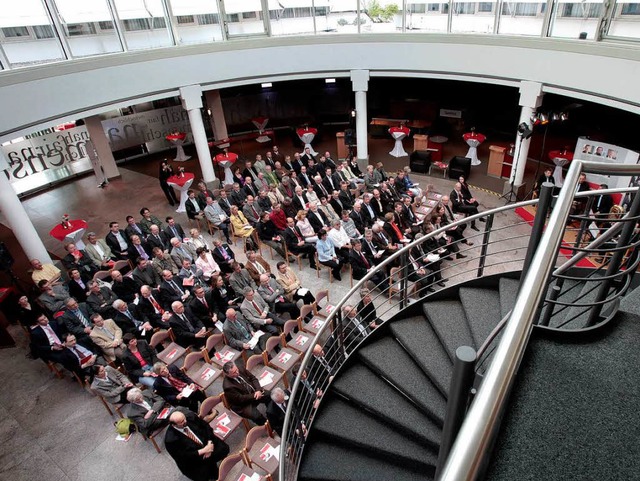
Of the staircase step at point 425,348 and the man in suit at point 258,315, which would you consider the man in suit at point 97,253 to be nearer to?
the man in suit at point 258,315

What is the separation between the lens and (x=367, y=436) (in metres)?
3.52

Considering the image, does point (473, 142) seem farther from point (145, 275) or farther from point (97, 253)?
point (97, 253)

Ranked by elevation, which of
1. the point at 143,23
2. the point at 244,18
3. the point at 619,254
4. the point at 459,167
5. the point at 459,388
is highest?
the point at 143,23

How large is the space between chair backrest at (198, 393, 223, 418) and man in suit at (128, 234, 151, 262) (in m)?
4.24

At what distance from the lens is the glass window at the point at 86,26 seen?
8477 mm

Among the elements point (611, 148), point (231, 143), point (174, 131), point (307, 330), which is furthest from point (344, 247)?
point (174, 131)

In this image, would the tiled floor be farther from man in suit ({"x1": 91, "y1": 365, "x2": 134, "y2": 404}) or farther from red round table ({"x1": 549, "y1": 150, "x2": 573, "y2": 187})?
red round table ({"x1": 549, "y1": 150, "x2": 573, "y2": 187})

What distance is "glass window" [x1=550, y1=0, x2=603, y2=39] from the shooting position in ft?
26.6

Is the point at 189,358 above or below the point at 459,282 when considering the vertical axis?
below

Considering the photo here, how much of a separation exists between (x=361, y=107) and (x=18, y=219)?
8.76m

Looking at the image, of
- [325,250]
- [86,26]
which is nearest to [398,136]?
[325,250]

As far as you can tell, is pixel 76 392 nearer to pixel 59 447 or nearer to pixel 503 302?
pixel 59 447

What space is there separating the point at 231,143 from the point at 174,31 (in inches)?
235

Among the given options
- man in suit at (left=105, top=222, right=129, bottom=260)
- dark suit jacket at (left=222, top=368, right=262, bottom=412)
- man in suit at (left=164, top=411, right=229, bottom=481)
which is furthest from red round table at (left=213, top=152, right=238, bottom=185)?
man in suit at (left=164, top=411, right=229, bottom=481)
